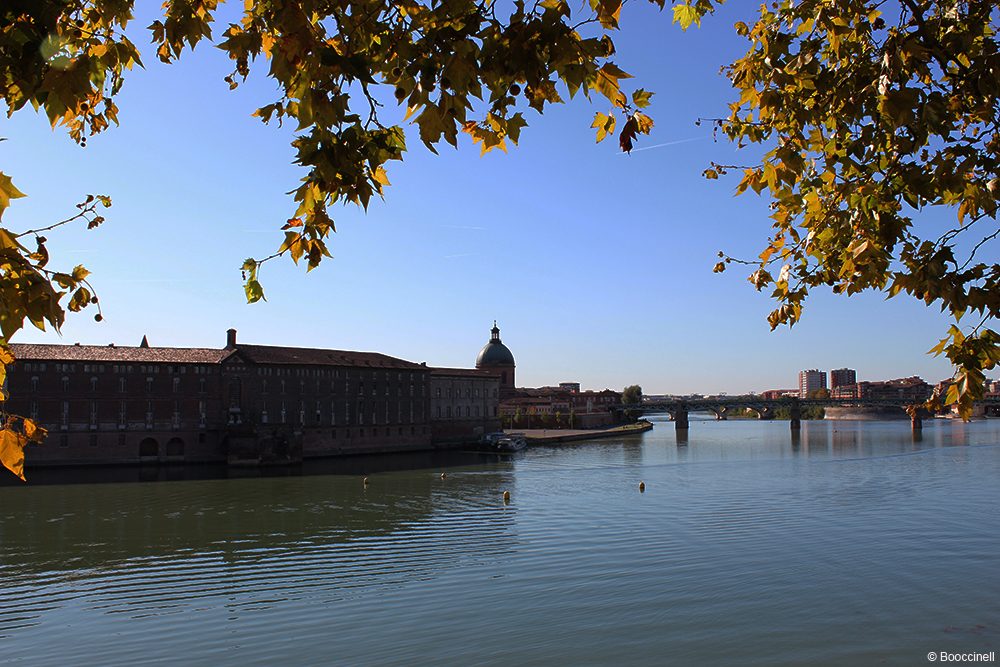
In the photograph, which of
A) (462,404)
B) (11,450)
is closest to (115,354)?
(462,404)

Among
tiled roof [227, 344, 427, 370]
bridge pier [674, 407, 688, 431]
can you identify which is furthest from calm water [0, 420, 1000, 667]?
bridge pier [674, 407, 688, 431]

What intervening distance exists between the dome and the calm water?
3982 inches

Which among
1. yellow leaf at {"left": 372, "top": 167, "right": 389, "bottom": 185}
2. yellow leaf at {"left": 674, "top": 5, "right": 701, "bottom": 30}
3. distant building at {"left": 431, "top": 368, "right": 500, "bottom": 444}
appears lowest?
distant building at {"left": 431, "top": 368, "right": 500, "bottom": 444}

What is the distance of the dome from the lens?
151125 mm

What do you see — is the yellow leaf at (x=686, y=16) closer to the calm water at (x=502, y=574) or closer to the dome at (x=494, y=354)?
the calm water at (x=502, y=574)

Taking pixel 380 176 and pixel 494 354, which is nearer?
pixel 380 176

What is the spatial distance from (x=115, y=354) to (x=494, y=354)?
9030cm

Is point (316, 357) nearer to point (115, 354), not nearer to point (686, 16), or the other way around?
point (115, 354)

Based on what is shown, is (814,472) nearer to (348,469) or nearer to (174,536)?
(348,469)

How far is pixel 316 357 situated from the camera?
266ft

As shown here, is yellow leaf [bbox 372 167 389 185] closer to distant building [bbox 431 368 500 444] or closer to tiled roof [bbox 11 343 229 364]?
tiled roof [bbox 11 343 229 364]

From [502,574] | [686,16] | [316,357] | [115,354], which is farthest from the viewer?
[316,357]

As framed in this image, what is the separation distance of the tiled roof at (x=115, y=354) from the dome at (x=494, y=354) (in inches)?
3208

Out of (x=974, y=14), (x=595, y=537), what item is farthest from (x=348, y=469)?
(x=974, y=14)
